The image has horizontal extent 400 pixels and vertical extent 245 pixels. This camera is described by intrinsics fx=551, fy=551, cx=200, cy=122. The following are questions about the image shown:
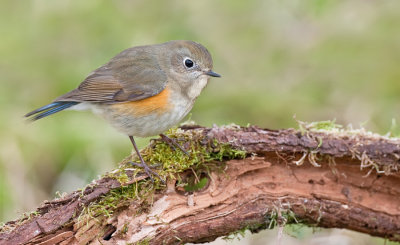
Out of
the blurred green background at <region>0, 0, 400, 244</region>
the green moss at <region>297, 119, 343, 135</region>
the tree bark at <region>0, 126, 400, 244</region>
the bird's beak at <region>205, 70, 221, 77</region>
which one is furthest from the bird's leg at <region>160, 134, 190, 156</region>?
the blurred green background at <region>0, 0, 400, 244</region>

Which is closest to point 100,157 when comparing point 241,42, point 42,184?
point 42,184

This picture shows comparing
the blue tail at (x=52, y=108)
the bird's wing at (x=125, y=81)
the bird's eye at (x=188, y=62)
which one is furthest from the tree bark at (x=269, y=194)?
the blue tail at (x=52, y=108)

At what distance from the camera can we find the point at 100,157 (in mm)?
5691

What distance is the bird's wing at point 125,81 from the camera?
434cm

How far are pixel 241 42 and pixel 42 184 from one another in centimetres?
335

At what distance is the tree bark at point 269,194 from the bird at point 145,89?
10.0 inches

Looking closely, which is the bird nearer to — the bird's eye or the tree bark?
the bird's eye

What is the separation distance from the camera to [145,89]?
4312mm

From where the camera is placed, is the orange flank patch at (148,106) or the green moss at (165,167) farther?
the orange flank patch at (148,106)

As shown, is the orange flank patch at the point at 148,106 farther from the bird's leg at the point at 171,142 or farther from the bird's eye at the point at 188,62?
the bird's eye at the point at 188,62

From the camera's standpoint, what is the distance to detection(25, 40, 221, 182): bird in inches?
163

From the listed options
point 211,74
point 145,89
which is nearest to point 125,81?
point 145,89

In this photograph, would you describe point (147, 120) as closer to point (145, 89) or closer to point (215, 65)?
point (145, 89)

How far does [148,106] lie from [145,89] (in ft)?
0.64
